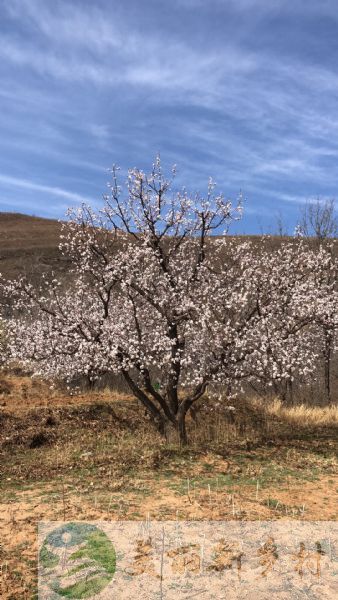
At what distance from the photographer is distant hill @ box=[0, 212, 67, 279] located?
190 ft

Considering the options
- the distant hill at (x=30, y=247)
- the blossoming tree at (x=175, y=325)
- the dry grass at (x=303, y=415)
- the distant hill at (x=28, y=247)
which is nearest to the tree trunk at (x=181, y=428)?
the blossoming tree at (x=175, y=325)

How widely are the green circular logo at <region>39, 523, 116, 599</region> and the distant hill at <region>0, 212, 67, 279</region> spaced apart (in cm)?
4134

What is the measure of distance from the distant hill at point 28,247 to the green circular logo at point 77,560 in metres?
41.3

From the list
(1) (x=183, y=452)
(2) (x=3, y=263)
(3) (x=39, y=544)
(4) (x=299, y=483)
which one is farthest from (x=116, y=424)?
(2) (x=3, y=263)

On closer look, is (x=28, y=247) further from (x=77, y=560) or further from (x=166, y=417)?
(x=77, y=560)

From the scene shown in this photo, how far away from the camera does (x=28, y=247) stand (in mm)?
65312

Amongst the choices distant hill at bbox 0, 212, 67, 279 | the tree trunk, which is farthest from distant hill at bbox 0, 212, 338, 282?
the tree trunk

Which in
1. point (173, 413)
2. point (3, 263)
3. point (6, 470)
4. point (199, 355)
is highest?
point (3, 263)

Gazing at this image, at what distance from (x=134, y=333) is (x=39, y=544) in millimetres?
8087

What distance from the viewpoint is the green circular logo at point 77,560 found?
6383 millimetres

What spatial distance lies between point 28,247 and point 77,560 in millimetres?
61087

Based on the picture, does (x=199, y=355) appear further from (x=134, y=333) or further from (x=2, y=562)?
(x=2, y=562)

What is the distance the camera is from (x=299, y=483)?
11.2m

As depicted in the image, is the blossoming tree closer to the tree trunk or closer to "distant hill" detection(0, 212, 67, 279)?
the tree trunk
